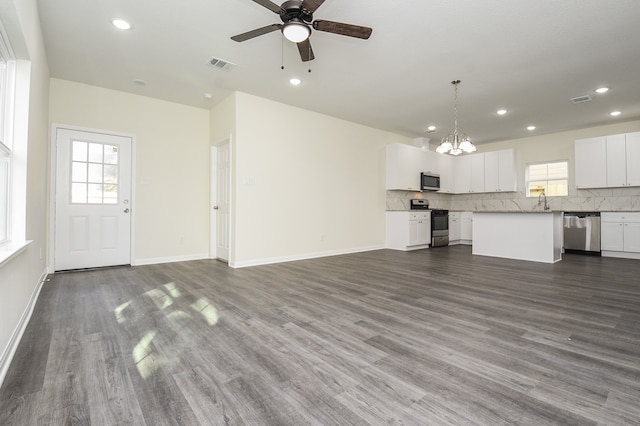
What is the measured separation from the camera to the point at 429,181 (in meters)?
7.81

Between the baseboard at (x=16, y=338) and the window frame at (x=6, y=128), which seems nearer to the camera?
the baseboard at (x=16, y=338)

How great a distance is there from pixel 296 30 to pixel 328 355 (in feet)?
8.17

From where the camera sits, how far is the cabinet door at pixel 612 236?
605 centimetres

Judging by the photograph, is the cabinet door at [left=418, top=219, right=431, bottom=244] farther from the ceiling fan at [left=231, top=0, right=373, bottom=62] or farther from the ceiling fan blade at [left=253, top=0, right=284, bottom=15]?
the ceiling fan blade at [left=253, top=0, right=284, bottom=15]

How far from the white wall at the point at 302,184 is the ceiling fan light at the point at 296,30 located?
A: 8.41 feet

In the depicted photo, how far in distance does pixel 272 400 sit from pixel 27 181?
108 inches

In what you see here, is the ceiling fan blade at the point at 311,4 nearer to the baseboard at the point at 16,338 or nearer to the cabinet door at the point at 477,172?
the baseboard at the point at 16,338

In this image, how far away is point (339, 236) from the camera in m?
6.37

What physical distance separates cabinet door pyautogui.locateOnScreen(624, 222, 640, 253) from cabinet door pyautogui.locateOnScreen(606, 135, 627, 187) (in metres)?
0.85

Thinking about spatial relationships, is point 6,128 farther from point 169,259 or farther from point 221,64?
point 169,259

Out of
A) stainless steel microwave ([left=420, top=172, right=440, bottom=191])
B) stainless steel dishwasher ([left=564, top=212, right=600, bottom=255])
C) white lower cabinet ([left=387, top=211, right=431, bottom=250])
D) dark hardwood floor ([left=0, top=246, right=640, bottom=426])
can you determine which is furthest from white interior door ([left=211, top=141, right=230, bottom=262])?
stainless steel dishwasher ([left=564, top=212, right=600, bottom=255])

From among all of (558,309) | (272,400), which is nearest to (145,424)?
(272,400)

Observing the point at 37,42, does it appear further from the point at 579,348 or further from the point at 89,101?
the point at 579,348

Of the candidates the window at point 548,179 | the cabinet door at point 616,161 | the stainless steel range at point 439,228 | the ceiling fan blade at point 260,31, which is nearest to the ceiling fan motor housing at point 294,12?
the ceiling fan blade at point 260,31
